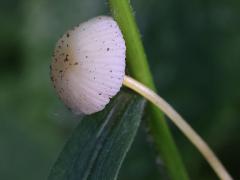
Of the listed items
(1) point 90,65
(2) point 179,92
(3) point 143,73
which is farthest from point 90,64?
(2) point 179,92

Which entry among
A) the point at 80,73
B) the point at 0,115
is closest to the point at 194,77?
the point at 0,115

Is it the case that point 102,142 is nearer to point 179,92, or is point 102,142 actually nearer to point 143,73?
point 143,73

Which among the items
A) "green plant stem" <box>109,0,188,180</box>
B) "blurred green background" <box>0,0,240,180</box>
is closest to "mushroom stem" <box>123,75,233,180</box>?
"green plant stem" <box>109,0,188,180</box>

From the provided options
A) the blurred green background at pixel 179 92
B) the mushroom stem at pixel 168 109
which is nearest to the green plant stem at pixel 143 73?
Answer: the mushroom stem at pixel 168 109

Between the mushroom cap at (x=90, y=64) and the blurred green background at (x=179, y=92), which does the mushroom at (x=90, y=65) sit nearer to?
the mushroom cap at (x=90, y=64)

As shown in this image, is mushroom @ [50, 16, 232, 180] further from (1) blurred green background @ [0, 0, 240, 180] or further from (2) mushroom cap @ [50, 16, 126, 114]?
(1) blurred green background @ [0, 0, 240, 180]
